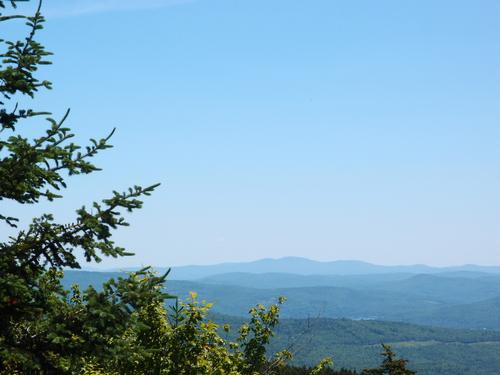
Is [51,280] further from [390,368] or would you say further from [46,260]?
[390,368]

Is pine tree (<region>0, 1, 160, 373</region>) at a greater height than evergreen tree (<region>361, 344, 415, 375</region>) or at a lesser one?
greater

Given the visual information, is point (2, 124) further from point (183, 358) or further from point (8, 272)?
point (183, 358)

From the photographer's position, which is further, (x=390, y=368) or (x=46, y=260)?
(x=390, y=368)

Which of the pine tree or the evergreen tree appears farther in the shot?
the evergreen tree

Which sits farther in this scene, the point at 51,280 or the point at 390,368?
the point at 390,368

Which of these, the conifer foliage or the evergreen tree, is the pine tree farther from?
the evergreen tree

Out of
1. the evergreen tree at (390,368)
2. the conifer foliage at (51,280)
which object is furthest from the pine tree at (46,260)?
the evergreen tree at (390,368)

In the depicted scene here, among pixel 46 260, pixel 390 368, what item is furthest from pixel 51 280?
pixel 390 368

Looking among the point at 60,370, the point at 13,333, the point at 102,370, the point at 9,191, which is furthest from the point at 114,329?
the point at 102,370

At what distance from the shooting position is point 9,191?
A: 9758 mm

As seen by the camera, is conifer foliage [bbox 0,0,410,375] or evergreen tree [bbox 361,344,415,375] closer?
conifer foliage [bbox 0,0,410,375]

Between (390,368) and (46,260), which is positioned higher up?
(46,260)

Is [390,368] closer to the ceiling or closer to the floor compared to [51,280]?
closer to the floor

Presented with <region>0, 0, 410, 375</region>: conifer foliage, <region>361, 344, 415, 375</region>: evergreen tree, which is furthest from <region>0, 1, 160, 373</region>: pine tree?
<region>361, 344, 415, 375</region>: evergreen tree
